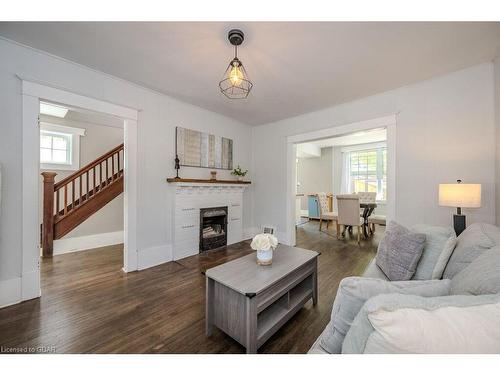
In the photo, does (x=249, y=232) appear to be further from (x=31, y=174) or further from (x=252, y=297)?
(x=31, y=174)

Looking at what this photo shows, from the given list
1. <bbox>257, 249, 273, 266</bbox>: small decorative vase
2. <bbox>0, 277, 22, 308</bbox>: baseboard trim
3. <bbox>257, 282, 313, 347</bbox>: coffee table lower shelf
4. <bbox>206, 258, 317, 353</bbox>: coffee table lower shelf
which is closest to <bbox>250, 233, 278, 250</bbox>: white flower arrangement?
<bbox>257, 249, 273, 266</bbox>: small decorative vase

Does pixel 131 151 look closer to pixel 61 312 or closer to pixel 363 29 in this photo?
pixel 61 312

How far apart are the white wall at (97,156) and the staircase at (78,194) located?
0.15 m

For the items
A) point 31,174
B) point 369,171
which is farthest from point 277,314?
point 369,171

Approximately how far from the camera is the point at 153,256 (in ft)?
9.73

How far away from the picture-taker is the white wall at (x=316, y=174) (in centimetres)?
718

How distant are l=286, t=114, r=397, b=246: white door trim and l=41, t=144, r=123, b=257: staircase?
349 cm

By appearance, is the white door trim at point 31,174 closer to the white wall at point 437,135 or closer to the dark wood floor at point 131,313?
the dark wood floor at point 131,313

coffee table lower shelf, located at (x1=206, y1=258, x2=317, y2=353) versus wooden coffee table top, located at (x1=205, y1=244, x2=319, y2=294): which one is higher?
wooden coffee table top, located at (x1=205, y1=244, x2=319, y2=294)

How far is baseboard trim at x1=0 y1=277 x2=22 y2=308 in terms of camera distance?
1.91 m

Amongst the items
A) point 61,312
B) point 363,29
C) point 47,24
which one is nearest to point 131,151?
point 47,24

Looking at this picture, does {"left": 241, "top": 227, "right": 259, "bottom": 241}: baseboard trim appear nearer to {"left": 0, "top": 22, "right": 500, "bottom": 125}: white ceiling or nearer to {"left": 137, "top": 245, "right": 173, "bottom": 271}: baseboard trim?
{"left": 137, "top": 245, "right": 173, "bottom": 271}: baseboard trim

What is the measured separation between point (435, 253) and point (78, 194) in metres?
5.44

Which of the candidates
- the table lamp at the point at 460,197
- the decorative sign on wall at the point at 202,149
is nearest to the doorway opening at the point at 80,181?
the decorative sign on wall at the point at 202,149
